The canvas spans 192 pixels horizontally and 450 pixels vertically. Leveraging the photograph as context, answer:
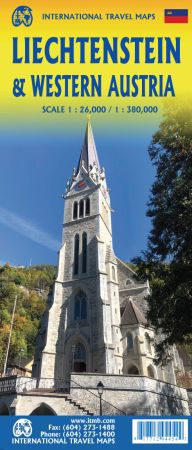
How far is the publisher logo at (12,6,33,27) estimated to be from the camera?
813 cm

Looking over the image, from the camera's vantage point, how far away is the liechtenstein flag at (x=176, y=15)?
314 inches

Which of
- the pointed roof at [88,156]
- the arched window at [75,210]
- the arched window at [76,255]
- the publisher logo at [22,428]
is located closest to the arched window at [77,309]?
the arched window at [76,255]

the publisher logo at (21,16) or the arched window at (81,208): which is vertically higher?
the arched window at (81,208)

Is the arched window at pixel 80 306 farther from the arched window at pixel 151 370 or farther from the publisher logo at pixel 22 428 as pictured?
the publisher logo at pixel 22 428

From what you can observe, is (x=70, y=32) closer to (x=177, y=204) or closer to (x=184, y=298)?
(x=177, y=204)

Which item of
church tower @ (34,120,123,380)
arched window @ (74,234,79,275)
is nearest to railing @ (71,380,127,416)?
church tower @ (34,120,123,380)

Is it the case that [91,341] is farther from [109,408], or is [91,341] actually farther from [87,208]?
[87,208]

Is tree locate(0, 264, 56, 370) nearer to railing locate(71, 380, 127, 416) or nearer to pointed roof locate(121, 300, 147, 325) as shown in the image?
pointed roof locate(121, 300, 147, 325)

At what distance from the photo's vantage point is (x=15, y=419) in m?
6.95

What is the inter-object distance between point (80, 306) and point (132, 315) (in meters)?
5.10

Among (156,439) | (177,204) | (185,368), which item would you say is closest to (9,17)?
(177,204)

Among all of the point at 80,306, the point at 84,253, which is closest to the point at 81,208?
the point at 84,253

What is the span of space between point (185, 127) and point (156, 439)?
10537 millimetres

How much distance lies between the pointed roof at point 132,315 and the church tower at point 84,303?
1.00 m
